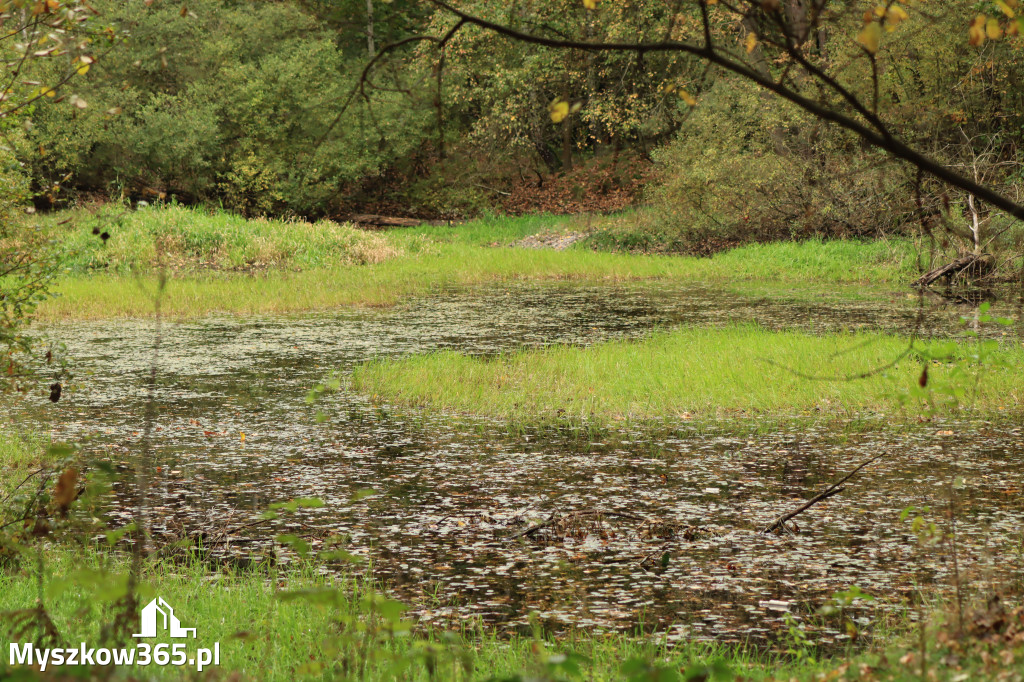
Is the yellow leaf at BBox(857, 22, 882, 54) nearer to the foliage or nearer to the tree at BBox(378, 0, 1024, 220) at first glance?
the tree at BBox(378, 0, 1024, 220)

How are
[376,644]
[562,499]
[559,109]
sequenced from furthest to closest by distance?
[562,499]
[376,644]
[559,109]

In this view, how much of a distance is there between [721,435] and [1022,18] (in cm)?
761

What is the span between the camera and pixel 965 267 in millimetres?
20234

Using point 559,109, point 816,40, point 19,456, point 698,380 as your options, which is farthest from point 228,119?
point 559,109

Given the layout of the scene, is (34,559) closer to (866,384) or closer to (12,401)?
(12,401)

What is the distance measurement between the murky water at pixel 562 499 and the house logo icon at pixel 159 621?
1362 millimetres

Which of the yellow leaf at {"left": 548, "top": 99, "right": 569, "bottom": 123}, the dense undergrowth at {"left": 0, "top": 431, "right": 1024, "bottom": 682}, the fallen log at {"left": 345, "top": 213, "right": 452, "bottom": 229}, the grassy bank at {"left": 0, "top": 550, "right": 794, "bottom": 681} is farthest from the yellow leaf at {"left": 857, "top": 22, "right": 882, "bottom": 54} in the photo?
the fallen log at {"left": 345, "top": 213, "right": 452, "bottom": 229}

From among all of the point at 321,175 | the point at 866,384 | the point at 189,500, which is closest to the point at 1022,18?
the point at 189,500

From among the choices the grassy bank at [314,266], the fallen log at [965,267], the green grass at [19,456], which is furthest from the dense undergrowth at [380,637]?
the fallen log at [965,267]

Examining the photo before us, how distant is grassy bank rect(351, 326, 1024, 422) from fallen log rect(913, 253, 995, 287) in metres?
6.29

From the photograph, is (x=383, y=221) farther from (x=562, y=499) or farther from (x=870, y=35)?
(x=870, y=35)

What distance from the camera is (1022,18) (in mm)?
3104

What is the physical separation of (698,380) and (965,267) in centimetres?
1055

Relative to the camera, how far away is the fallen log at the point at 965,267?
795 inches
